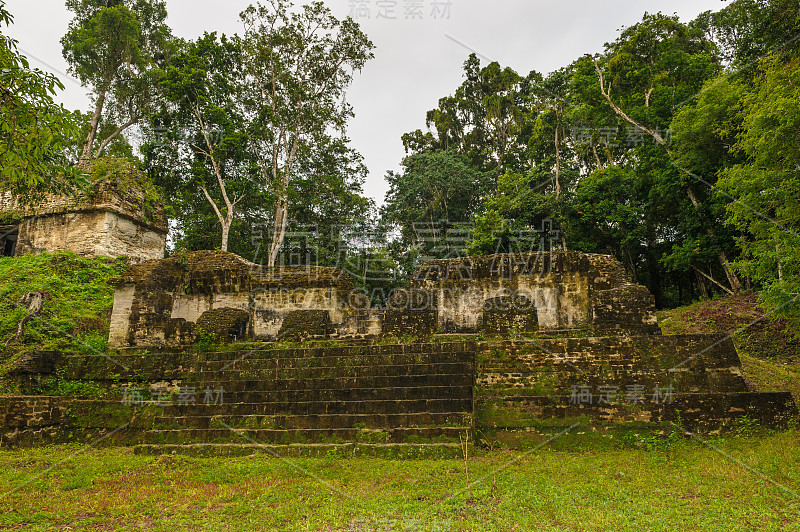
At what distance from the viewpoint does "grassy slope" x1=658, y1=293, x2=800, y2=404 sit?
838cm

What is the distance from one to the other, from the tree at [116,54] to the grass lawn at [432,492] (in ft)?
63.9

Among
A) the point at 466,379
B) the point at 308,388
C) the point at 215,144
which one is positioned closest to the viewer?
the point at 466,379

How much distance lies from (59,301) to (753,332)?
55.7 feet

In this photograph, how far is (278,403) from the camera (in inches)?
268

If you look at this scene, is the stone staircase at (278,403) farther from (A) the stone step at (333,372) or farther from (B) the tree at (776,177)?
(B) the tree at (776,177)

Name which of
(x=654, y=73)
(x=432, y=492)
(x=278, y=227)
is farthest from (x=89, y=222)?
(x=654, y=73)

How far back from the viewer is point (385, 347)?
25.5ft

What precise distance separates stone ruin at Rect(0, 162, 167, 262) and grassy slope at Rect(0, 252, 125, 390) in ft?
2.29

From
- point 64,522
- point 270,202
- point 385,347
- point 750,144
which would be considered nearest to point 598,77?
point 750,144

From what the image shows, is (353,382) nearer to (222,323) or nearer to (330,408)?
(330,408)

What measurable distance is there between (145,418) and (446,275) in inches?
241

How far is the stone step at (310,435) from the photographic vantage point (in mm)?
5738

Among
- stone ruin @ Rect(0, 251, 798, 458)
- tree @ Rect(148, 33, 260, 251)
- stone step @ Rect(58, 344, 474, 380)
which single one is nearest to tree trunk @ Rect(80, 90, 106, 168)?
tree @ Rect(148, 33, 260, 251)

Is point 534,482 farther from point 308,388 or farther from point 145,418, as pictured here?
point 145,418
